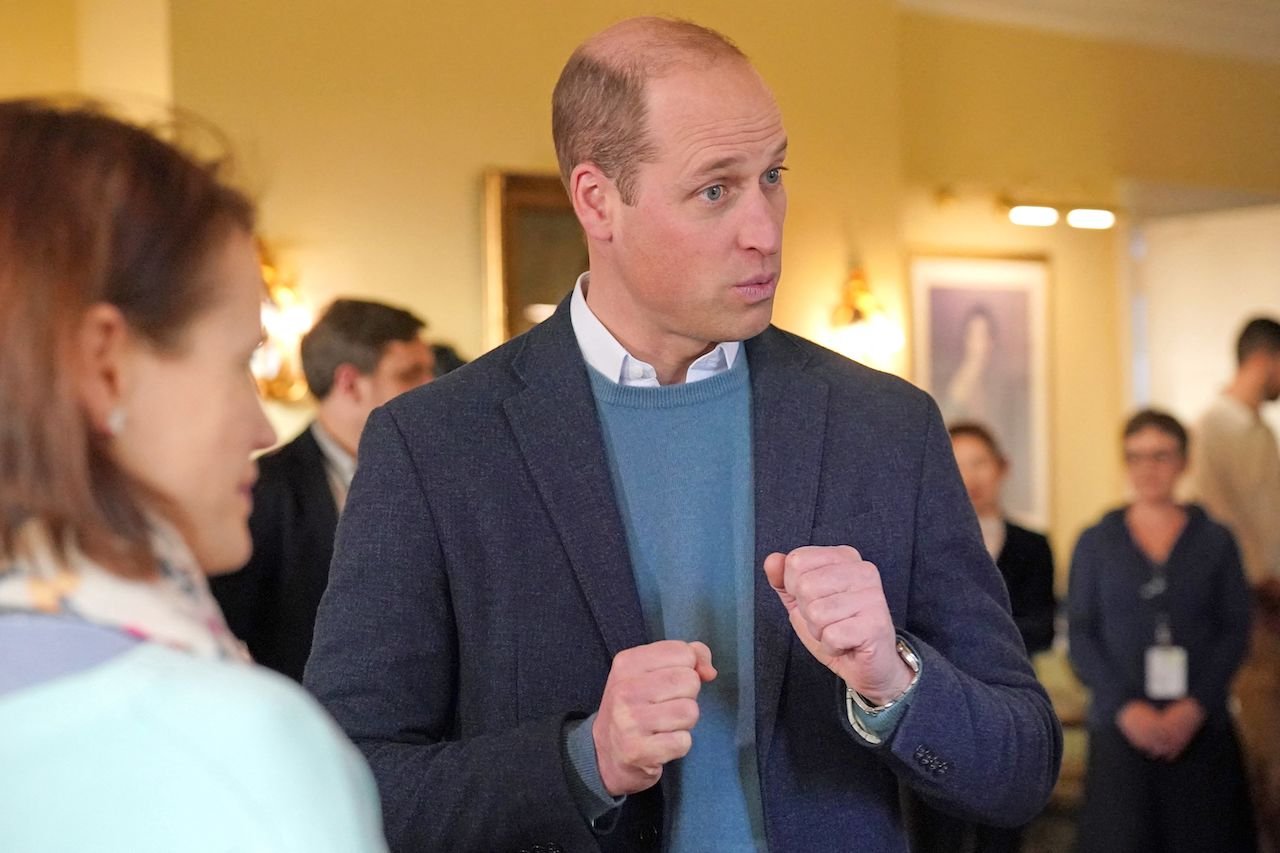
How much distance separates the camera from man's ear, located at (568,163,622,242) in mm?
1900

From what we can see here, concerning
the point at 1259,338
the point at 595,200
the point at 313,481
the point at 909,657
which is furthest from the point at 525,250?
the point at 909,657

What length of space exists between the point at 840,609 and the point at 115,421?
0.84 meters

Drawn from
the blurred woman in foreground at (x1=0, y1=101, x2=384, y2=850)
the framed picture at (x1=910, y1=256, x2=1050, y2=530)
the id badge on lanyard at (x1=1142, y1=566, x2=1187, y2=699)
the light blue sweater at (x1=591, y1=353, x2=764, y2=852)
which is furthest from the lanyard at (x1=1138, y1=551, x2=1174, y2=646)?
the blurred woman in foreground at (x1=0, y1=101, x2=384, y2=850)

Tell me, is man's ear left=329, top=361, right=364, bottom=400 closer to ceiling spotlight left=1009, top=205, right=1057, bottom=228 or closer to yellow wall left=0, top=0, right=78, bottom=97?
yellow wall left=0, top=0, right=78, bottom=97

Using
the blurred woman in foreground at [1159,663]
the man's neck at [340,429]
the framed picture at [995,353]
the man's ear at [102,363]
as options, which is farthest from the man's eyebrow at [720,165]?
the framed picture at [995,353]

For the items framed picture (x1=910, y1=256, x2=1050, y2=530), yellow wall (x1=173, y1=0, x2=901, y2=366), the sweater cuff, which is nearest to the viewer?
the sweater cuff

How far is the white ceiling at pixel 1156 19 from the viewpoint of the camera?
24.7 ft

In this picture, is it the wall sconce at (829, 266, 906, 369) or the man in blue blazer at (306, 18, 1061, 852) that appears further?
the wall sconce at (829, 266, 906, 369)

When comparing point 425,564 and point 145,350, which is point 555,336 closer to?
point 425,564

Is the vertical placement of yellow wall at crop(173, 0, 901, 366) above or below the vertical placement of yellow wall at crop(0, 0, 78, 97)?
below

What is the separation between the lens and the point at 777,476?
176 centimetres

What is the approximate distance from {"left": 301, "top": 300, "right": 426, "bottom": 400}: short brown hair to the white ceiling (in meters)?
4.36

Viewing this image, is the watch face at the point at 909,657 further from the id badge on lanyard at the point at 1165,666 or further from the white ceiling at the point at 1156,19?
the white ceiling at the point at 1156,19

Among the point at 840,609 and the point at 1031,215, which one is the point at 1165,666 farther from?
the point at 840,609
